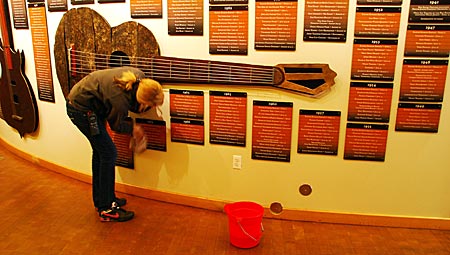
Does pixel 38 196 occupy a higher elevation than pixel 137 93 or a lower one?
lower

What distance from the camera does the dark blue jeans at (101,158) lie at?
2.42m

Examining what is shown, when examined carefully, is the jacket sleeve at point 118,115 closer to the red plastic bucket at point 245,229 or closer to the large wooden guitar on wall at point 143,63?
the large wooden guitar on wall at point 143,63

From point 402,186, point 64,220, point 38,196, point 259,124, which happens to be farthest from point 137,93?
point 402,186

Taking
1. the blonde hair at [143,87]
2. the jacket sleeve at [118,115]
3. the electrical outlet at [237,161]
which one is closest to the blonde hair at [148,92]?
the blonde hair at [143,87]

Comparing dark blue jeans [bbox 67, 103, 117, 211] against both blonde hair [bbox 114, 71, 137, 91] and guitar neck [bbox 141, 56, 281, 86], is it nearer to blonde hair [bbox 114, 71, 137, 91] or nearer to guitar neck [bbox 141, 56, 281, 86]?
blonde hair [bbox 114, 71, 137, 91]

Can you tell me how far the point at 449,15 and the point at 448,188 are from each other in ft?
3.77

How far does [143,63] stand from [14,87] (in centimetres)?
182

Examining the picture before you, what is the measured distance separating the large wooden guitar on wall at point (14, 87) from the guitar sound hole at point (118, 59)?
4.05 ft

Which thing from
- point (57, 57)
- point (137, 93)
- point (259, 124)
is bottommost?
point (259, 124)

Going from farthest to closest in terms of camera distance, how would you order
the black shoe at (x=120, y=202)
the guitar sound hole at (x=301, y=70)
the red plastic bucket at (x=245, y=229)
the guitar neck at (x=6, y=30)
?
the guitar neck at (x=6, y=30) → the black shoe at (x=120, y=202) → the guitar sound hole at (x=301, y=70) → the red plastic bucket at (x=245, y=229)

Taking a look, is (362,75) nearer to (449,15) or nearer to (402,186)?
(449,15)

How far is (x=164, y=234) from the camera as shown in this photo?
7.88 ft

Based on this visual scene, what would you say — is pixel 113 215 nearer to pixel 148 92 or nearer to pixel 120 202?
pixel 120 202

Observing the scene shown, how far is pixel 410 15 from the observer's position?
213 cm
